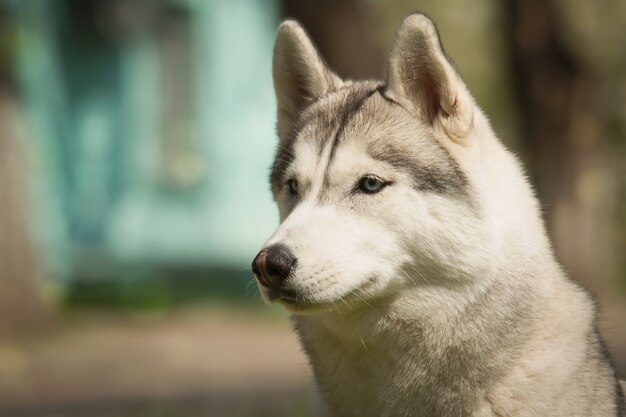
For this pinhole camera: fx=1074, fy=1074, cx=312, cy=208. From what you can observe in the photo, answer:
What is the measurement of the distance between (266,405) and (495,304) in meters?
4.31

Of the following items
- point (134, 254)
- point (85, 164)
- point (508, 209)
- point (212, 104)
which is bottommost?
point (134, 254)

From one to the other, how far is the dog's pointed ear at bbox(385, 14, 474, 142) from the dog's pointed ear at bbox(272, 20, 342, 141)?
49 centimetres

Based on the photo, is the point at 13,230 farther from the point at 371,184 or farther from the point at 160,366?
the point at 371,184

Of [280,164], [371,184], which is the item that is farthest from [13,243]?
[371,184]

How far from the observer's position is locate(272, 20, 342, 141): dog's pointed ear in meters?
5.02

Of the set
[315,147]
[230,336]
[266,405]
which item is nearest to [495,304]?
[315,147]

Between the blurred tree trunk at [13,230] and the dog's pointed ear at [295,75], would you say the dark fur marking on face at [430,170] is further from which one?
the blurred tree trunk at [13,230]

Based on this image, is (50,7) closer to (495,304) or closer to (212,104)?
(212,104)

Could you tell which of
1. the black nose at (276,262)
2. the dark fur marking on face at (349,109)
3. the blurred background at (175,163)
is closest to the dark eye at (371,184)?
the dark fur marking on face at (349,109)

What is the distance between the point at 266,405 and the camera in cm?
830

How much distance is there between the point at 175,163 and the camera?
49.9 feet

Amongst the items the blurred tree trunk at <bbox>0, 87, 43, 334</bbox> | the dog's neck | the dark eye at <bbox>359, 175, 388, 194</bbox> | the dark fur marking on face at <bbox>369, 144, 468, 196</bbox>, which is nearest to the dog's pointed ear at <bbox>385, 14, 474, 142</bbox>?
the dark fur marking on face at <bbox>369, 144, 468, 196</bbox>

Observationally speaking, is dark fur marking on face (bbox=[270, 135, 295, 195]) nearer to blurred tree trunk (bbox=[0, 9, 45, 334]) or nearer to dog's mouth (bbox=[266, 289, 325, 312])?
dog's mouth (bbox=[266, 289, 325, 312])

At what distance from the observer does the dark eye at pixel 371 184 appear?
4.43 meters
